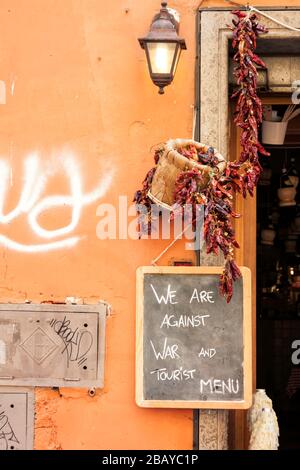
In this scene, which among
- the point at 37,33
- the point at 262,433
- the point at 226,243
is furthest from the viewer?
the point at 37,33

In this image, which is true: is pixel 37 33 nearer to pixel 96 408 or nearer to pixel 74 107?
pixel 74 107

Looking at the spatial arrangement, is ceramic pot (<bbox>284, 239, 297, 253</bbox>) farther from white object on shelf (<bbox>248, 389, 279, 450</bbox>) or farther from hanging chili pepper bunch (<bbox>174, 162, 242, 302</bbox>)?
hanging chili pepper bunch (<bbox>174, 162, 242, 302</bbox>)

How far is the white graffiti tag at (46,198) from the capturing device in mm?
5207

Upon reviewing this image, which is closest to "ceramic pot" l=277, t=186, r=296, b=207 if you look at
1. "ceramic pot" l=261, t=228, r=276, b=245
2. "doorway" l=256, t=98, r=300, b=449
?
"doorway" l=256, t=98, r=300, b=449

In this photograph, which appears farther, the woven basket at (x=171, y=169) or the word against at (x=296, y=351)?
the word against at (x=296, y=351)

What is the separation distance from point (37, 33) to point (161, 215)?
161cm

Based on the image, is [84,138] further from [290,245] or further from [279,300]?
[279,300]

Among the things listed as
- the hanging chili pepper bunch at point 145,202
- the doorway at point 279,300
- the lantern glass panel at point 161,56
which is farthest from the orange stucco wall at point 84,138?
the doorway at point 279,300

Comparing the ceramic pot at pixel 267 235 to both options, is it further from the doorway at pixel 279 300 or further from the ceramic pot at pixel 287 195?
the ceramic pot at pixel 287 195

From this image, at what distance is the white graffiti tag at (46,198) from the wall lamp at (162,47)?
2.60 feet

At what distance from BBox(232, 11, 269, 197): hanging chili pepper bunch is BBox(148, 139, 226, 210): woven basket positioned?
0.73 ft

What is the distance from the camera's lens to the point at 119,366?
5133mm

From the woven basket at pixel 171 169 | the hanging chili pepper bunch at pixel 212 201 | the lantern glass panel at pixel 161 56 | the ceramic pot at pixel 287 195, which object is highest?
the lantern glass panel at pixel 161 56
